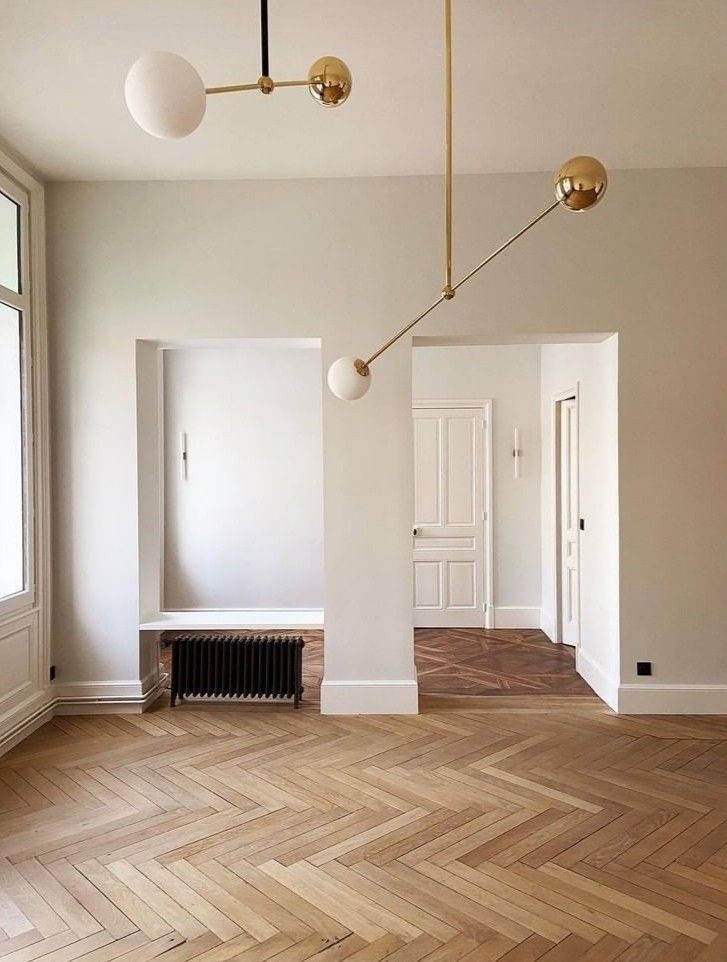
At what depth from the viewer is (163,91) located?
150cm

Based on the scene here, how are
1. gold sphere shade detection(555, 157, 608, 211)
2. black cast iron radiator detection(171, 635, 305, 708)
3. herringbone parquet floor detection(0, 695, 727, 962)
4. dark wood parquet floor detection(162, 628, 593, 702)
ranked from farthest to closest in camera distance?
dark wood parquet floor detection(162, 628, 593, 702), black cast iron radiator detection(171, 635, 305, 708), herringbone parquet floor detection(0, 695, 727, 962), gold sphere shade detection(555, 157, 608, 211)

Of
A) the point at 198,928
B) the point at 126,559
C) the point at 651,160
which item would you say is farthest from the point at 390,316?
the point at 198,928

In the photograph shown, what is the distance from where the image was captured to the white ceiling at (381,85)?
117 inches

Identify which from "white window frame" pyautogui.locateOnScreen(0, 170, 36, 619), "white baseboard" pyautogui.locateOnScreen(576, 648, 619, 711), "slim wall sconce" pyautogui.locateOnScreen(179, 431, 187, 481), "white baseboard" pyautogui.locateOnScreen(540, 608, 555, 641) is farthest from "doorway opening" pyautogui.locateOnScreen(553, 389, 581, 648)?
"white window frame" pyautogui.locateOnScreen(0, 170, 36, 619)

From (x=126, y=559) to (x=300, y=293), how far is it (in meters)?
2.11

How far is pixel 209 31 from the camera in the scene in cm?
305

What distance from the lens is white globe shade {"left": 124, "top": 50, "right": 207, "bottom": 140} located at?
150cm

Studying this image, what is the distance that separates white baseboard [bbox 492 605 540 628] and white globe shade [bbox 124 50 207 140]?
6.37m

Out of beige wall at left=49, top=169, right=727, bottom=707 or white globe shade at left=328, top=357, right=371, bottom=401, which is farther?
beige wall at left=49, top=169, right=727, bottom=707

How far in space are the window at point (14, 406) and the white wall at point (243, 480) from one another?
277cm

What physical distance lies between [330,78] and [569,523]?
4934 mm

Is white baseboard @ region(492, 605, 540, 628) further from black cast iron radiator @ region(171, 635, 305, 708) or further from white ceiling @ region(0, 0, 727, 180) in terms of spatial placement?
white ceiling @ region(0, 0, 727, 180)

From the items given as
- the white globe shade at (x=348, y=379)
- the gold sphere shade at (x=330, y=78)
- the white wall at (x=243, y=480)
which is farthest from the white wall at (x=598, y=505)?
the gold sphere shade at (x=330, y=78)

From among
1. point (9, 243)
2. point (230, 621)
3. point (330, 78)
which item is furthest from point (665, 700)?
point (9, 243)
